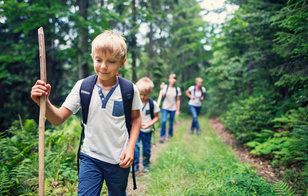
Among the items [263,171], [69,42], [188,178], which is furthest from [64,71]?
[263,171]

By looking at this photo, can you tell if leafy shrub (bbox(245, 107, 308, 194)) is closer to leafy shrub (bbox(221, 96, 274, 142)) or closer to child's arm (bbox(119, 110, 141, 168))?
leafy shrub (bbox(221, 96, 274, 142))

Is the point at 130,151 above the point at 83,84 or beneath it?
beneath

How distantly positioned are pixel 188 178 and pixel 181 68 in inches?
668

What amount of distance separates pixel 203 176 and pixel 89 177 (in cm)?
224

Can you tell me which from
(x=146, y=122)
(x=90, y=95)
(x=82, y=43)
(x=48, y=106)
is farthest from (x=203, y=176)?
(x=82, y=43)

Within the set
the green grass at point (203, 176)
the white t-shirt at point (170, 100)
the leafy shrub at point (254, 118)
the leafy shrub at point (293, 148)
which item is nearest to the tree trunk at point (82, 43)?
the white t-shirt at point (170, 100)

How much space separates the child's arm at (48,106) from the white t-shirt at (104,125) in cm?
11

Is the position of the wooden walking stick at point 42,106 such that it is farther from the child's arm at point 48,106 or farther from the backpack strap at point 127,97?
the backpack strap at point 127,97

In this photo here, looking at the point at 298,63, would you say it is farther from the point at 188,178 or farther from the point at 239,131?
the point at 188,178

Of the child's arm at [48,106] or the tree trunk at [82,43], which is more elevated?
the tree trunk at [82,43]

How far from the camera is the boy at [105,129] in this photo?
1824mm

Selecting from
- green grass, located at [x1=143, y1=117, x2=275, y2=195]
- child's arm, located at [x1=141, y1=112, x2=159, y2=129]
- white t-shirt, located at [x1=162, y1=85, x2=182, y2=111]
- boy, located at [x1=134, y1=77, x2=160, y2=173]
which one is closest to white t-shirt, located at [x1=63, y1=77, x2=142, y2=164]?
green grass, located at [x1=143, y1=117, x2=275, y2=195]

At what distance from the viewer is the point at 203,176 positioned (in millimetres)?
3389

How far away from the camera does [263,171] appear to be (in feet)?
13.3
